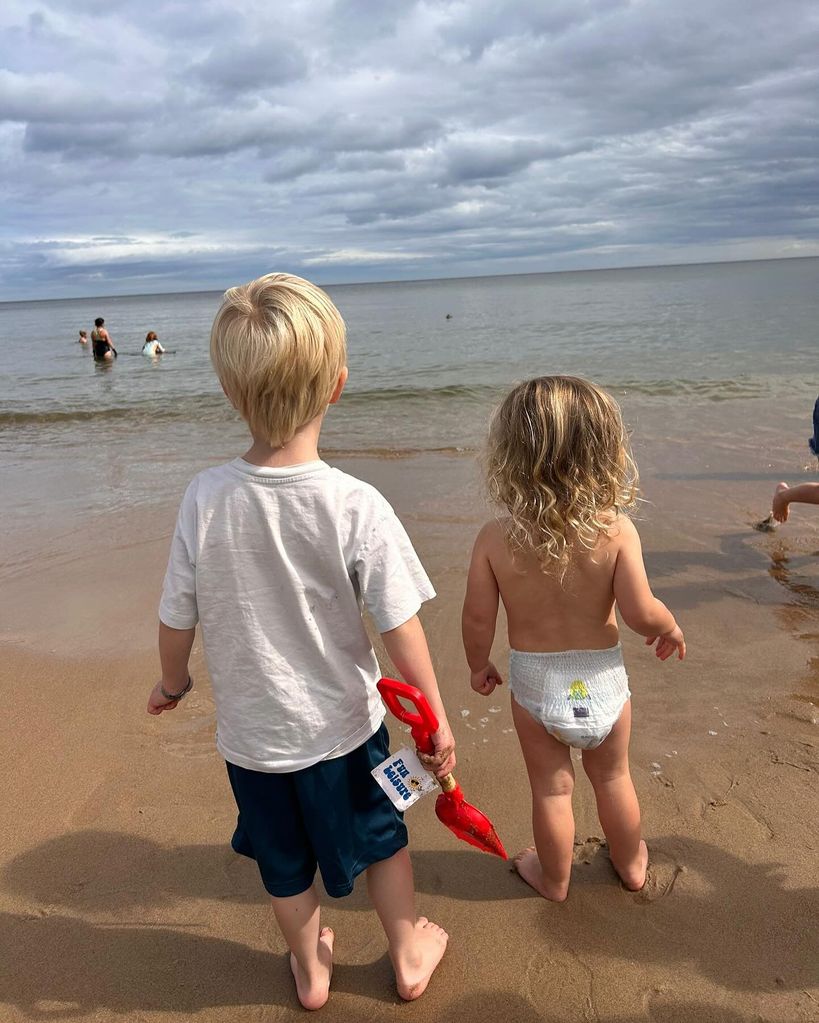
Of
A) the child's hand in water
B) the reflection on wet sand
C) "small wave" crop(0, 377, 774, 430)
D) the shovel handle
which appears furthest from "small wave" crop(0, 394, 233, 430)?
the shovel handle

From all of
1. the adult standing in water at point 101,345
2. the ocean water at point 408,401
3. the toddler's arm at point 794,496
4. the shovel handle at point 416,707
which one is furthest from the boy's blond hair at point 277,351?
the adult standing in water at point 101,345

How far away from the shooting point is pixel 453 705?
3.58 meters

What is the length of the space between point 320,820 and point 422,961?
0.61 meters

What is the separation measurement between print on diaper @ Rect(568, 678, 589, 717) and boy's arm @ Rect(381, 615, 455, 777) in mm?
528

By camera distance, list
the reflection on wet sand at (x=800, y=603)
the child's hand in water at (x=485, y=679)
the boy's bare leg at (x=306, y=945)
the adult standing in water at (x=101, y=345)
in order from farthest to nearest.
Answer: the adult standing in water at (x=101, y=345) < the reflection on wet sand at (x=800, y=603) < the child's hand in water at (x=485, y=679) < the boy's bare leg at (x=306, y=945)

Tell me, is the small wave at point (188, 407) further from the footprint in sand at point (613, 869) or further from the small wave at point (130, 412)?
the footprint in sand at point (613, 869)

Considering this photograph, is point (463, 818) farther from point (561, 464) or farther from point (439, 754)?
point (561, 464)

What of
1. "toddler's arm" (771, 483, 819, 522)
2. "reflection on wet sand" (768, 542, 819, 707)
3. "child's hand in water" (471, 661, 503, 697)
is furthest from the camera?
"toddler's arm" (771, 483, 819, 522)

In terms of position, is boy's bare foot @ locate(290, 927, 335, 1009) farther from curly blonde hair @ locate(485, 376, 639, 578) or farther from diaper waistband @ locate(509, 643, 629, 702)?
curly blonde hair @ locate(485, 376, 639, 578)

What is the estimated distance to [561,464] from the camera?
7.06 ft

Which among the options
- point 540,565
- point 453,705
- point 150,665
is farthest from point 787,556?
point 150,665

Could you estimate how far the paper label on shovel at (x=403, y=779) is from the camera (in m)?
1.92

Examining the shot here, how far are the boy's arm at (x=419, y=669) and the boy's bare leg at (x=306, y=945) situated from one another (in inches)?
21.9

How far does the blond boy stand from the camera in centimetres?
176
